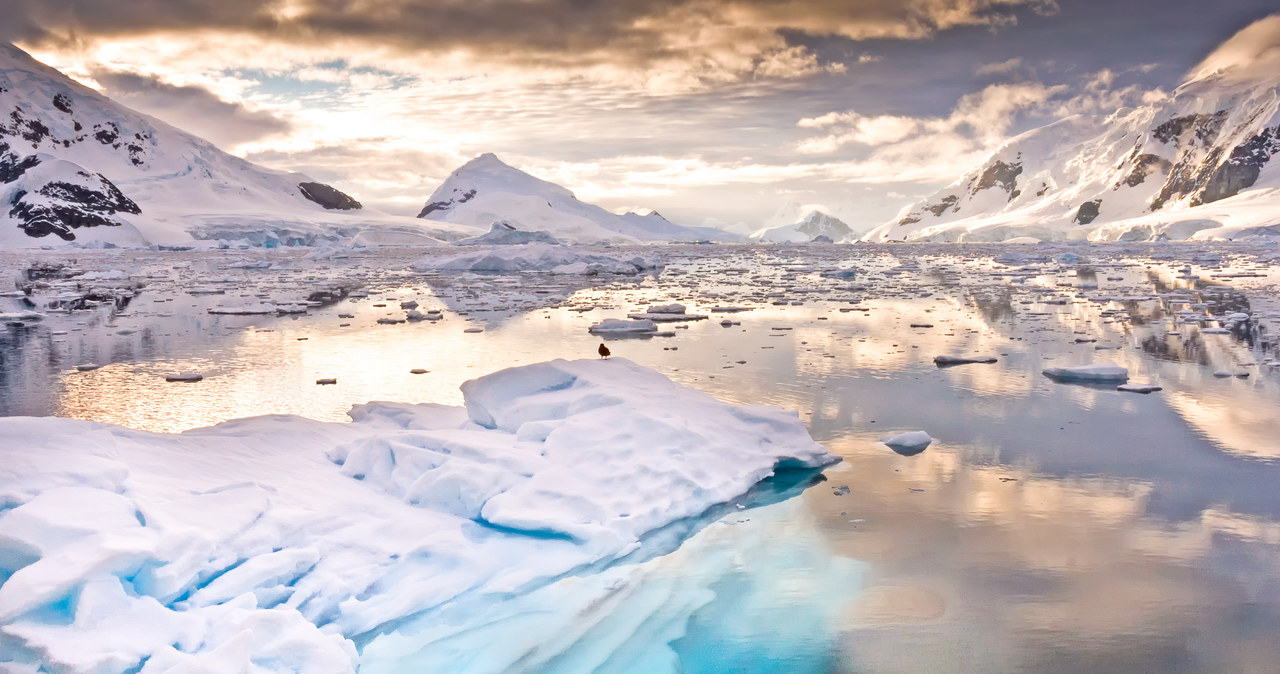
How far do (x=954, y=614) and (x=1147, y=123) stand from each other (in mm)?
187095

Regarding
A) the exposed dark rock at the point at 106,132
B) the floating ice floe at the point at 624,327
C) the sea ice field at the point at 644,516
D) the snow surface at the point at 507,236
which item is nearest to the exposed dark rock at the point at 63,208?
the snow surface at the point at 507,236

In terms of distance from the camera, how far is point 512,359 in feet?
43.9

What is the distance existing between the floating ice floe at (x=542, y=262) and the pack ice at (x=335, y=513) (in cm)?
3032

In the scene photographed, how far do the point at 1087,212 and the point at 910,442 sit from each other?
161 meters

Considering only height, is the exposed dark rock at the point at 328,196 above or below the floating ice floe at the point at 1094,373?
above

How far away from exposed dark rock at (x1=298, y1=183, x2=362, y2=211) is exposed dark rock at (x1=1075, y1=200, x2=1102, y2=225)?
12600cm

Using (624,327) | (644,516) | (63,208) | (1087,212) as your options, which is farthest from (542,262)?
(1087,212)

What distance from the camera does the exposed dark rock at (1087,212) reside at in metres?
149

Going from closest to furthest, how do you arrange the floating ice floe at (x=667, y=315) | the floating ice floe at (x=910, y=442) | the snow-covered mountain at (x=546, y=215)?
1. the floating ice floe at (x=910, y=442)
2. the floating ice floe at (x=667, y=315)
3. the snow-covered mountain at (x=546, y=215)

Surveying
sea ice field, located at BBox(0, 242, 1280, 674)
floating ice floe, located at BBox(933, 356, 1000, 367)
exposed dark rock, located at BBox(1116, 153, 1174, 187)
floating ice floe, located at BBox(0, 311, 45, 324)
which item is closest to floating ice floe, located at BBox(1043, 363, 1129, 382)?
sea ice field, located at BBox(0, 242, 1280, 674)

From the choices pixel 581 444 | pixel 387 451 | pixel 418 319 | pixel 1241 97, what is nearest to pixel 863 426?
pixel 581 444

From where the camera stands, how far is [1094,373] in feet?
37.0

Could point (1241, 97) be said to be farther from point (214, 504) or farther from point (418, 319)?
point (214, 504)

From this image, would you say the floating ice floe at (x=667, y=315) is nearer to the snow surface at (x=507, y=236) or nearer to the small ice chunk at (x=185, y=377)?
the small ice chunk at (x=185, y=377)
